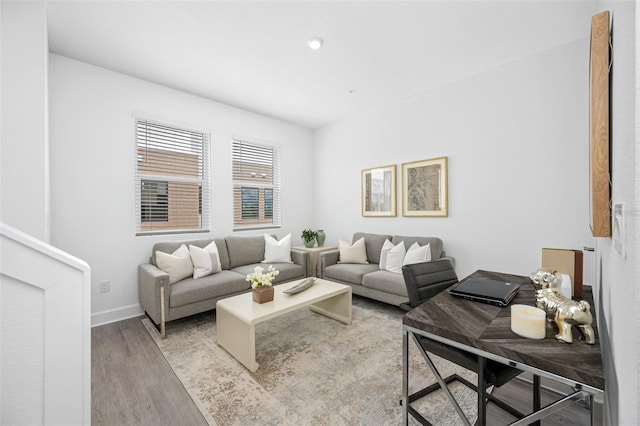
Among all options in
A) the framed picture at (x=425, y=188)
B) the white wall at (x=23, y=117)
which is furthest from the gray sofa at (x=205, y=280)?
the framed picture at (x=425, y=188)

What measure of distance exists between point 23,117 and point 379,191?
3.77 m

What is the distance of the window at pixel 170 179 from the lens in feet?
10.9

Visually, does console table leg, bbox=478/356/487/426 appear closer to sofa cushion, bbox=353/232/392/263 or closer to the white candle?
the white candle

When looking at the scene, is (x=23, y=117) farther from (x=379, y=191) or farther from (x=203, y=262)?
(x=379, y=191)

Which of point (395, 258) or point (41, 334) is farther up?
point (41, 334)

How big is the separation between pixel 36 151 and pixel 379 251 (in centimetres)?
366

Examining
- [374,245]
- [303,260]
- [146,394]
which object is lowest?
[146,394]

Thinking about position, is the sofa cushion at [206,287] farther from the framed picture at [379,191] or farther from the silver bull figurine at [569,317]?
the silver bull figurine at [569,317]

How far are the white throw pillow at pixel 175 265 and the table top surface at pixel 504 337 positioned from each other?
8.66 ft

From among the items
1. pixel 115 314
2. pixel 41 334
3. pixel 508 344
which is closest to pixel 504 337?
pixel 508 344

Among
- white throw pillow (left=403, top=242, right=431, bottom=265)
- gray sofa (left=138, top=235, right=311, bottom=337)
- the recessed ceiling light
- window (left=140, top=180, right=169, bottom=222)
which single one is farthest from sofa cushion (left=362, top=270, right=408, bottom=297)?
window (left=140, top=180, right=169, bottom=222)

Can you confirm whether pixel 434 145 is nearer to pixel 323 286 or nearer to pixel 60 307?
pixel 323 286

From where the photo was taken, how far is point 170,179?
3.53m

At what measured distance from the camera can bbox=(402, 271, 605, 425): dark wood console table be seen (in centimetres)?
79
